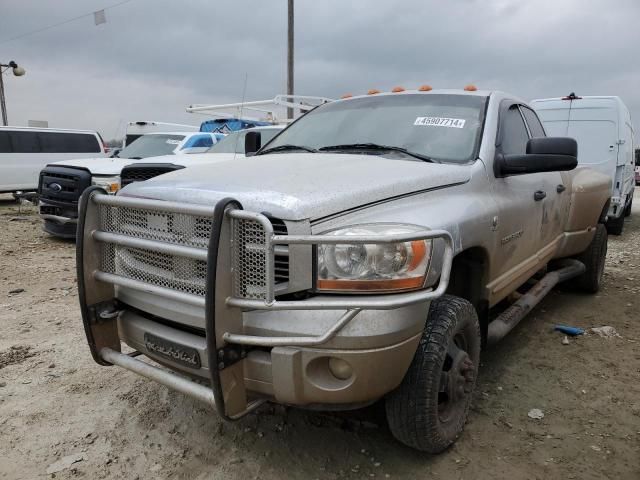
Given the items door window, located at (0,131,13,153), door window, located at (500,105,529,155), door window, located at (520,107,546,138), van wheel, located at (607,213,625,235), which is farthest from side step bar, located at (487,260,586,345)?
door window, located at (0,131,13,153)

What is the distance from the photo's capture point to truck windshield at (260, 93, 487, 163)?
10.0ft

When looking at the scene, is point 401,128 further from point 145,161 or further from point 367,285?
point 145,161

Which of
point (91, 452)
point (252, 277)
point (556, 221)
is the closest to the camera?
point (252, 277)

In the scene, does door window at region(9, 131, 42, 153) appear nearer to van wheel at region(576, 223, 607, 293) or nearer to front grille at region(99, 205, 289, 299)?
front grille at region(99, 205, 289, 299)

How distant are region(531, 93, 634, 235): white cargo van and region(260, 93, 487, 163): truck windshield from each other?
594 cm

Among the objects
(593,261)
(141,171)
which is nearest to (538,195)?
(593,261)

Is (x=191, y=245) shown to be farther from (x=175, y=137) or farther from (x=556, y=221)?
(x=175, y=137)

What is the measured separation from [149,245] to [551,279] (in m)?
3.54

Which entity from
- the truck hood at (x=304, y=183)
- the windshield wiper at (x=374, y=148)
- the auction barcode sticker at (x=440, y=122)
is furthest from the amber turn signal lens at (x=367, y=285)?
the auction barcode sticker at (x=440, y=122)

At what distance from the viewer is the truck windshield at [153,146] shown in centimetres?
899

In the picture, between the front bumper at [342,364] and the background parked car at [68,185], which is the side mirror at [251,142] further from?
the background parked car at [68,185]

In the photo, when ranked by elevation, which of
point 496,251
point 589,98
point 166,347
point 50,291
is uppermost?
point 589,98

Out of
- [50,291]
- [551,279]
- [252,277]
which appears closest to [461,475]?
[252,277]

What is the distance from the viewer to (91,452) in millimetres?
2594
